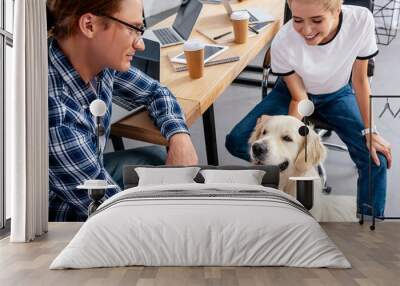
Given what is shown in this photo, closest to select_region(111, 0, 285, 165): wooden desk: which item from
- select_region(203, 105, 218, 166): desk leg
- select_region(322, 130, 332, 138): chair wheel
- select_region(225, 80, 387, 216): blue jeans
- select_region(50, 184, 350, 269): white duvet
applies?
select_region(203, 105, 218, 166): desk leg

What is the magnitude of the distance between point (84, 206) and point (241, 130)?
49.7 inches

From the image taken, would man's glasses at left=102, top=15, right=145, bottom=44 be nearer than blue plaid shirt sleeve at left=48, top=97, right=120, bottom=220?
No

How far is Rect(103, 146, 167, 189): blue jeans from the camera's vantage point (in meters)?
4.40

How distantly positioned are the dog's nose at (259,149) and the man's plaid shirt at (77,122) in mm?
511

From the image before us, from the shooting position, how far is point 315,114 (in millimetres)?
4469

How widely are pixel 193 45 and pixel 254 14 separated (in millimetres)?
500

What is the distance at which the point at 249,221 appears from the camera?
9.87ft

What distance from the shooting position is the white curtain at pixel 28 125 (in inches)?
154

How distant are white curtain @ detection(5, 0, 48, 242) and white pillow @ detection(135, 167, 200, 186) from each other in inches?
26.5

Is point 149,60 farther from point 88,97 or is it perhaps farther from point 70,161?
point 70,161

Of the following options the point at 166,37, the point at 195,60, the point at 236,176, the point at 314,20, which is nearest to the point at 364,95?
the point at 314,20

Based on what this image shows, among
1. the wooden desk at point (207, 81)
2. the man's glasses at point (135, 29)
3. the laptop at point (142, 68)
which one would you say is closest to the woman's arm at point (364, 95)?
the wooden desk at point (207, 81)

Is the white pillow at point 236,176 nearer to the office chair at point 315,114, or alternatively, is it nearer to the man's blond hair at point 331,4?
the office chair at point 315,114

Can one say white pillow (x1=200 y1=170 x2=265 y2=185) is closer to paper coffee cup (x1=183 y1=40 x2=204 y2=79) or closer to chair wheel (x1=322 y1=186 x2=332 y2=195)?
chair wheel (x1=322 y1=186 x2=332 y2=195)
